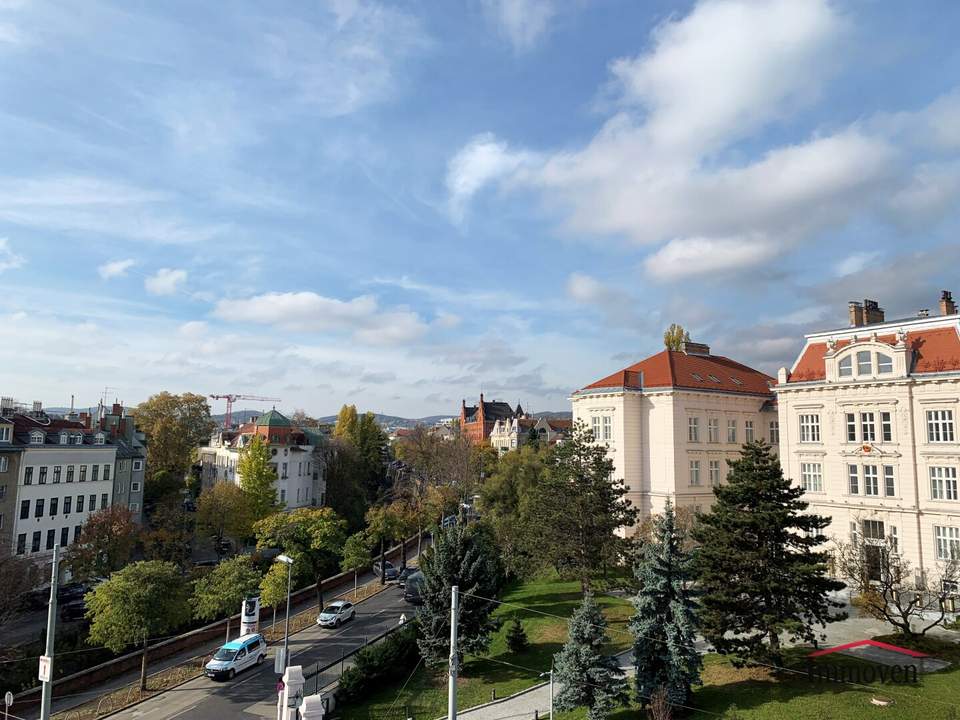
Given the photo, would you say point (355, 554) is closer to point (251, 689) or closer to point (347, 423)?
point (251, 689)

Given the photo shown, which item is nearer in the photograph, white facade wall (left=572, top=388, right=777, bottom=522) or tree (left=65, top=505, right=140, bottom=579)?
tree (left=65, top=505, right=140, bottom=579)

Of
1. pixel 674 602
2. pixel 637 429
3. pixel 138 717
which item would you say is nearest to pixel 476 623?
pixel 674 602

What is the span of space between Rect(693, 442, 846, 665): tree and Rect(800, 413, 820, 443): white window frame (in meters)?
17.6

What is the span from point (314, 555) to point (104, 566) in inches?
514

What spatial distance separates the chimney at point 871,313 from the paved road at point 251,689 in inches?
1435

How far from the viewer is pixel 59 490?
153ft

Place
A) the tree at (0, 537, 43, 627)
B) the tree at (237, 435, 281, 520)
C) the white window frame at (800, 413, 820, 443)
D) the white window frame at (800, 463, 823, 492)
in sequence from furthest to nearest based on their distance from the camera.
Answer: the tree at (237, 435, 281, 520) → the white window frame at (800, 413, 820, 443) → the white window frame at (800, 463, 823, 492) → the tree at (0, 537, 43, 627)

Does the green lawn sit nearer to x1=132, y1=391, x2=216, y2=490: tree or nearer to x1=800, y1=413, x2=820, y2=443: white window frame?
x1=800, y1=413, x2=820, y2=443: white window frame

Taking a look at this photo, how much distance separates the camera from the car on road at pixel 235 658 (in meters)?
28.9

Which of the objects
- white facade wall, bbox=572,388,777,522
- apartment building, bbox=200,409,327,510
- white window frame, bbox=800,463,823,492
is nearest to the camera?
white window frame, bbox=800,463,823,492

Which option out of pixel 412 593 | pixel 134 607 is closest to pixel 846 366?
pixel 412 593

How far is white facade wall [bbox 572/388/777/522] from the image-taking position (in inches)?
1757

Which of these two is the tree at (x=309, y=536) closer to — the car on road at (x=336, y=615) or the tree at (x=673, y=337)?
the car on road at (x=336, y=615)

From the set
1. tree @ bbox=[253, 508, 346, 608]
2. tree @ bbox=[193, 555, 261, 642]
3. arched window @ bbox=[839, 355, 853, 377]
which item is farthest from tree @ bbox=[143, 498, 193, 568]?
arched window @ bbox=[839, 355, 853, 377]
